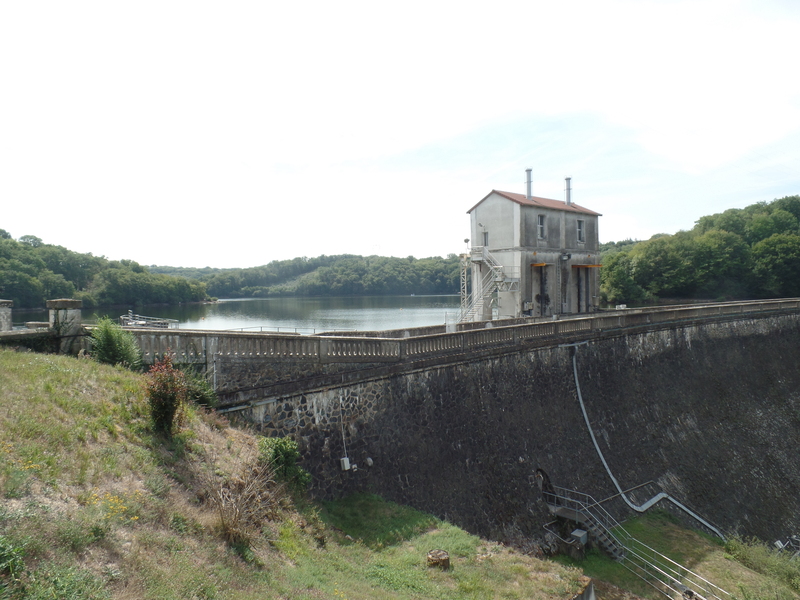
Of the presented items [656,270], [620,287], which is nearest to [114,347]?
[620,287]

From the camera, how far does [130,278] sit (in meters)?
77.3

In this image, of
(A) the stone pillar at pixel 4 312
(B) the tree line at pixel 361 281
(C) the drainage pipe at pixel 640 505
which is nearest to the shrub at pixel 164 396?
(A) the stone pillar at pixel 4 312

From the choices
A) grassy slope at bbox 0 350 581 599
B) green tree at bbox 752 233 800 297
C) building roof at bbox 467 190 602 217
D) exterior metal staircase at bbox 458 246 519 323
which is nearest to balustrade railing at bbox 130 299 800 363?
grassy slope at bbox 0 350 581 599

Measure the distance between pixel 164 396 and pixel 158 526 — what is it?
2.65 metres

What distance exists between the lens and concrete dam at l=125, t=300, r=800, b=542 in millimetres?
11500

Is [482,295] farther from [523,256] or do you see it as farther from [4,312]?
[4,312]

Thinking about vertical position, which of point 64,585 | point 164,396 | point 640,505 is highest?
point 164,396

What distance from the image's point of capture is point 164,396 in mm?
8891

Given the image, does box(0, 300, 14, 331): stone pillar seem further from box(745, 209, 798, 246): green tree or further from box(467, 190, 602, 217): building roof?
box(745, 209, 798, 246): green tree

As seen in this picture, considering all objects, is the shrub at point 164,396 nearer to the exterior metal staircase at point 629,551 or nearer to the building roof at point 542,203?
the exterior metal staircase at point 629,551

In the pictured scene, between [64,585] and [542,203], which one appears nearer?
[64,585]

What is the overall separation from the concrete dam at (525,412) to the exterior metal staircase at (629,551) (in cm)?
59

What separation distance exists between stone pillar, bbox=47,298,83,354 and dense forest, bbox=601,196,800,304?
62504mm

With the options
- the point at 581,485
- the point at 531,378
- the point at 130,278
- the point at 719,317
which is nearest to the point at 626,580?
the point at 581,485
